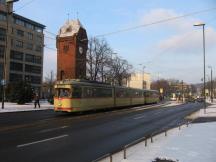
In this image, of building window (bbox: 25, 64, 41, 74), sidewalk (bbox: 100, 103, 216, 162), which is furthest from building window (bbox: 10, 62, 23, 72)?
sidewalk (bbox: 100, 103, 216, 162)

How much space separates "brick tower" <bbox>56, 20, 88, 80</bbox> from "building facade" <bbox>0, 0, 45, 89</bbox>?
17.9 meters

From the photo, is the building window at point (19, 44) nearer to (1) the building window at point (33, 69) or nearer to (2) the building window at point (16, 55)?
(2) the building window at point (16, 55)

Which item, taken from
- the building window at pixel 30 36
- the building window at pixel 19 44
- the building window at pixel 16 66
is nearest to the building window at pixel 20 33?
the building window at pixel 19 44

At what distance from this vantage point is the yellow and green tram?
103ft

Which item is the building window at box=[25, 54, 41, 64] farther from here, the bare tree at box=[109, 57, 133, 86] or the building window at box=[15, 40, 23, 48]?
the bare tree at box=[109, 57, 133, 86]

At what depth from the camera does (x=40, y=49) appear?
433ft

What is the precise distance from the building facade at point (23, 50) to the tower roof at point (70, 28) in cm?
1764

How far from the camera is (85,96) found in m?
33.2

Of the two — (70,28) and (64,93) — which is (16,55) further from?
(64,93)

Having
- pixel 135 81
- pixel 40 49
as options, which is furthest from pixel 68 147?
pixel 135 81

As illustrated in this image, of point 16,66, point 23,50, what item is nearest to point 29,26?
point 23,50

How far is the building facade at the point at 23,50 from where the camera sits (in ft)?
369

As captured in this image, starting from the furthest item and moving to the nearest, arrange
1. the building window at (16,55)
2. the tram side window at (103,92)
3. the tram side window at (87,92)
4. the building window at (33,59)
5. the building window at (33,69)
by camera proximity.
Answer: the building window at (33,59)
the building window at (33,69)
the building window at (16,55)
the tram side window at (103,92)
the tram side window at (87,92)

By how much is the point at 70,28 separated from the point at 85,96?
69456 mm
